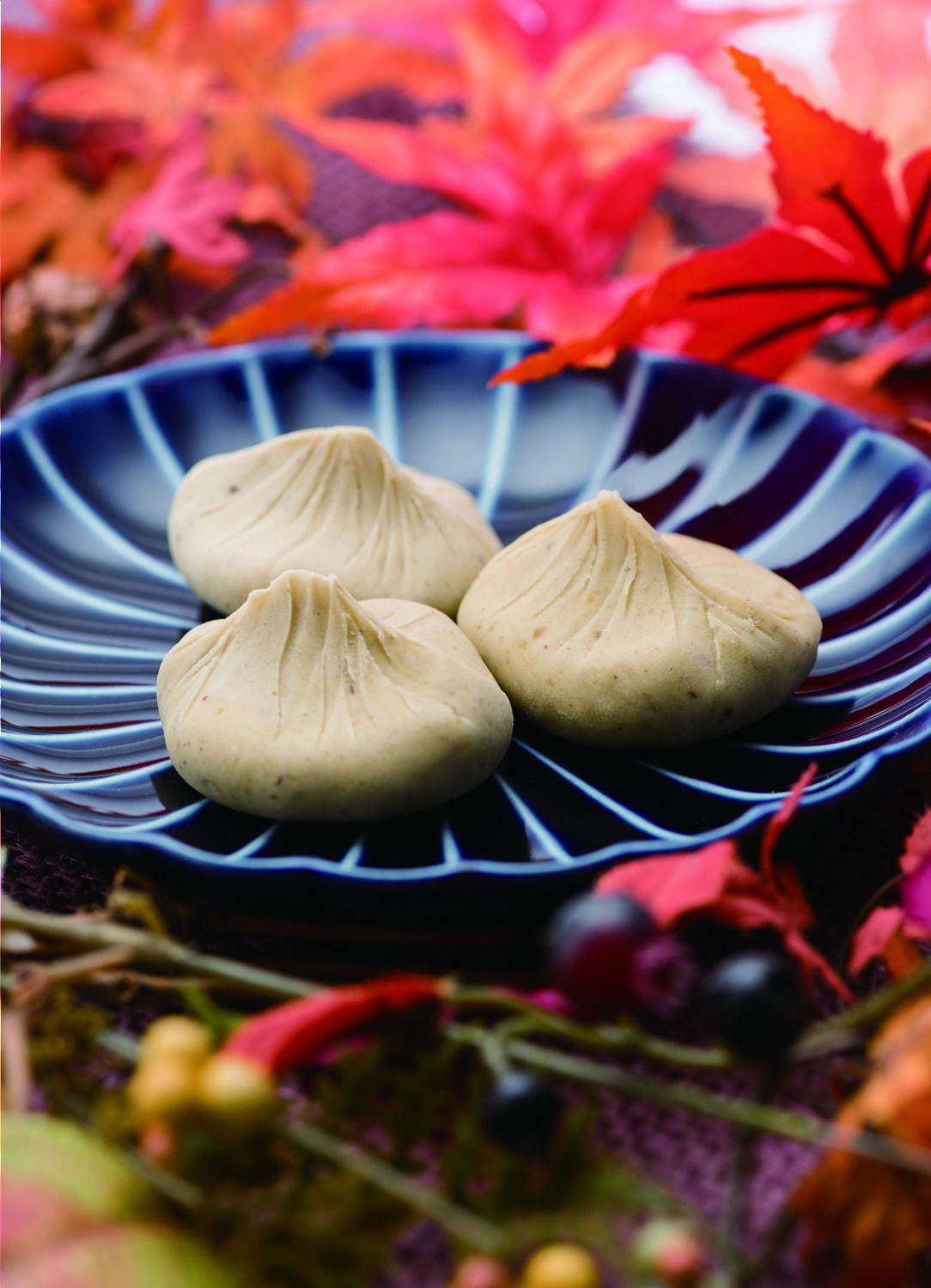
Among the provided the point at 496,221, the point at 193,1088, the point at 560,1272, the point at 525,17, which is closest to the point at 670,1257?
the point at 560,1272

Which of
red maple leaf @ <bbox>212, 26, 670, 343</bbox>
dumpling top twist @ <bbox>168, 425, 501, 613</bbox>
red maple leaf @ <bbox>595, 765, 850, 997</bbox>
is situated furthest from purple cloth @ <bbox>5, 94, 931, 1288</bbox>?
red maple leaf @ <bbox>212, 26, 670, 343</bbox>

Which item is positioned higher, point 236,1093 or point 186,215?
point 186,215

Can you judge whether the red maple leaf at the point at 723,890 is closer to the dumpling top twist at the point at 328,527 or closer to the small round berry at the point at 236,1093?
the small round berry at the point at 236,1093

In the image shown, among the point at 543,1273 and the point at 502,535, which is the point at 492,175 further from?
the point at 543,1273

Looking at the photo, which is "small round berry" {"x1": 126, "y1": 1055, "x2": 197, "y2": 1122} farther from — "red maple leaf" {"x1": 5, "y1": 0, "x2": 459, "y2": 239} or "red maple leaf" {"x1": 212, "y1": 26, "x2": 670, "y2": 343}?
"red maple leaf" {"x1": 5, "y1": 0, "x2": 459, "y2": 239}

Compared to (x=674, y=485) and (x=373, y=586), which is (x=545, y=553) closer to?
(x=373, y=586)

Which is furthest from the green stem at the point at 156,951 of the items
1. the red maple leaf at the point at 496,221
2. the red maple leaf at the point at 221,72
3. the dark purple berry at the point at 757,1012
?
the red maple leaf at the point at 221,72
